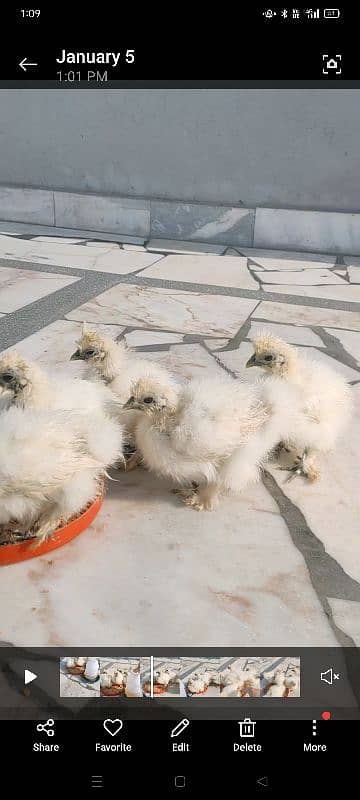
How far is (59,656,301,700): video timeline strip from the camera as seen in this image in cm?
157

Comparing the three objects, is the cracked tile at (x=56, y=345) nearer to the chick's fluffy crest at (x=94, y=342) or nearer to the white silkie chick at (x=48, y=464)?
the chick's fluffy crest at (x=94, y=342)

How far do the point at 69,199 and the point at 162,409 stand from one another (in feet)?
19.8

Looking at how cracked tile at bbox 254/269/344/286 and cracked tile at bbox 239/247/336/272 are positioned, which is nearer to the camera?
cracked tile at bbox 254/269/344/286

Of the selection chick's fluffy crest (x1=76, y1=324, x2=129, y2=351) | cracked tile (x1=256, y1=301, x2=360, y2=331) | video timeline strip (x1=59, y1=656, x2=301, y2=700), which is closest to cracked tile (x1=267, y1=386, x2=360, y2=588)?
video timeline strip (x1=59, y1=656, x2=301, y2=700)

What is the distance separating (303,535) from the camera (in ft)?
7.30

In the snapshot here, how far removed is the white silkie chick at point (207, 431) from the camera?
217 cm

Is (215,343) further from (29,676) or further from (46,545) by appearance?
(29,676)

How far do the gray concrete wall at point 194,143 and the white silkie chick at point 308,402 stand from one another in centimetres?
470

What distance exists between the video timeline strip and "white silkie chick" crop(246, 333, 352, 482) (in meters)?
1.04

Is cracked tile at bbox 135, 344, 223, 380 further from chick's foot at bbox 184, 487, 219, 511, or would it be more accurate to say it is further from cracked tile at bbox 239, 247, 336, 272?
cracked tile at bbox 239, 247, 336, 272

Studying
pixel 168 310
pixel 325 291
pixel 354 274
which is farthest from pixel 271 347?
pixel 354 274
